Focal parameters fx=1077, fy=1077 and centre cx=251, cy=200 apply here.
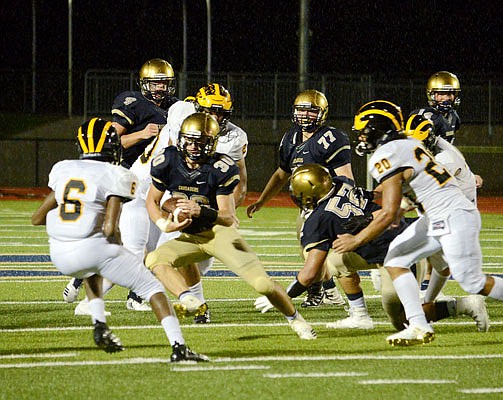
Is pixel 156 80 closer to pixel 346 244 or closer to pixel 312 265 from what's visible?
pixel 312 265

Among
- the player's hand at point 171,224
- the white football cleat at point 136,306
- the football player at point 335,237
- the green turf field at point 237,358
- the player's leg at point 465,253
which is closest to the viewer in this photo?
the green turf field at point 237,358

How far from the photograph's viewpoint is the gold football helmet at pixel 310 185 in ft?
22.1

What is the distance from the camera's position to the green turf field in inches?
198

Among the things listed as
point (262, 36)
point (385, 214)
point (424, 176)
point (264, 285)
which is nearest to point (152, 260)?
point (264, 285)

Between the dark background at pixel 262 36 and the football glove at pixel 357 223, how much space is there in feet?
99.0

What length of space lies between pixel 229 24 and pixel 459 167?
32553mm

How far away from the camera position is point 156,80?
8.26 m

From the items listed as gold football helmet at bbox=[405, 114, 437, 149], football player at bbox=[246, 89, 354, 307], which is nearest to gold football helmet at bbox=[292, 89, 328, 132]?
football player at bbox=[246, 89, 354, 307]

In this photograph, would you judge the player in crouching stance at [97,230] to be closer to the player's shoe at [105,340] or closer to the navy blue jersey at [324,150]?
the player's shoe at [105,340]

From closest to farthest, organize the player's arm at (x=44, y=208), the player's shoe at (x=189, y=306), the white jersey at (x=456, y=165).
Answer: the player's arm at (x=44, y=208) < the player's shoe at (x=189, y=306) < the white jersey at (x=456, y=165)

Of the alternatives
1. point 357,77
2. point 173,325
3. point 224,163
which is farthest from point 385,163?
point 357,77

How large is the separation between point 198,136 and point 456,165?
7.19ft

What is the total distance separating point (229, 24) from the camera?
130ft

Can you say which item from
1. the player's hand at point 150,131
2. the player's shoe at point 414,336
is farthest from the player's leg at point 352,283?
the player's hand at point 150,131
